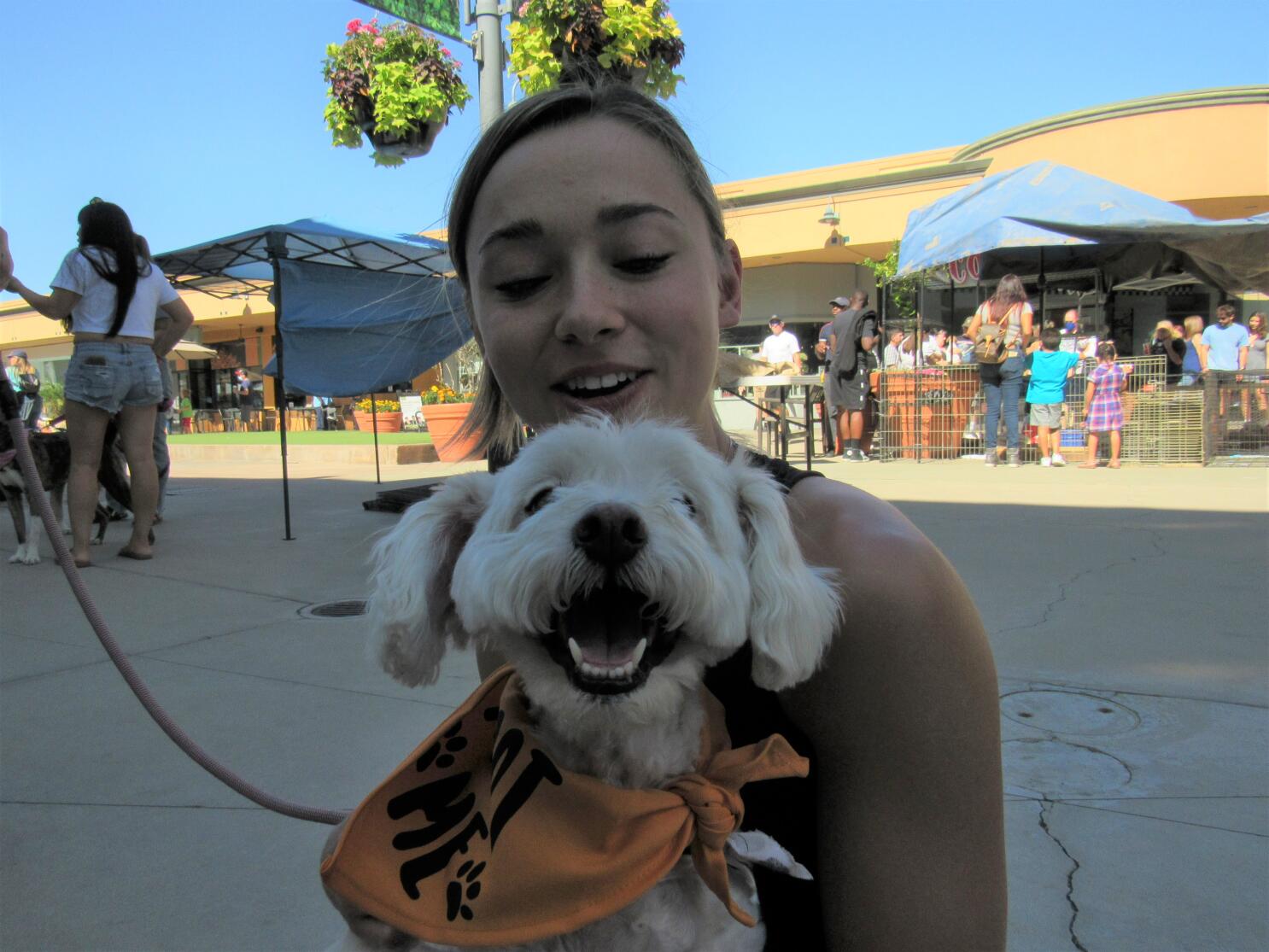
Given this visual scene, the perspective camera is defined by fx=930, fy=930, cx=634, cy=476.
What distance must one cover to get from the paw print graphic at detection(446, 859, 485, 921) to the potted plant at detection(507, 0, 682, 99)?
5.16 metres

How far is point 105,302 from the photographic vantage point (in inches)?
224

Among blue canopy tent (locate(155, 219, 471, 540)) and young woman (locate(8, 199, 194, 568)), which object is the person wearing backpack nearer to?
blue canopy tent (locate(155, 219, 471, 540))

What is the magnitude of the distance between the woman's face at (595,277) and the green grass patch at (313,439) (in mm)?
13317

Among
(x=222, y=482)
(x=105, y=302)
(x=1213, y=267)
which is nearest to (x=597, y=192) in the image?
(x=105, y=302)

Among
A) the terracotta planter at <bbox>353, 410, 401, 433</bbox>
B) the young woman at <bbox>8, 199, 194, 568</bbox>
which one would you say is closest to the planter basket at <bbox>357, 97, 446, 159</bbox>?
the young woman at <bbox>8, 199, 194, 568</bbox>

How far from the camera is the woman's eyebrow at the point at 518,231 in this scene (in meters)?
1.52

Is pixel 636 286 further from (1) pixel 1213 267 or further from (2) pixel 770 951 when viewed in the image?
(1) pixel 1213 267

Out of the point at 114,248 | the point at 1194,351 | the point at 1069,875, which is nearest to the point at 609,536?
the point at 1069,875

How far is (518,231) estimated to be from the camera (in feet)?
5.04

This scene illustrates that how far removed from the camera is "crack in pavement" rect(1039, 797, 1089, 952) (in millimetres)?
2152

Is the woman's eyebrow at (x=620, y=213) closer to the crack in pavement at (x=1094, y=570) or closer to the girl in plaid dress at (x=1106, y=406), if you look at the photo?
the crack in pavement at (x=1094, y=570)

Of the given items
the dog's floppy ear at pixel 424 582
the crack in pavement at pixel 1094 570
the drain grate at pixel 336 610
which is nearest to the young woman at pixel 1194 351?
the crack in pavement at pixel 1094 570

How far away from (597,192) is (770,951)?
119 cm

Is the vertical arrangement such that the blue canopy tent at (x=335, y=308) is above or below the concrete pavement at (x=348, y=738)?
above
